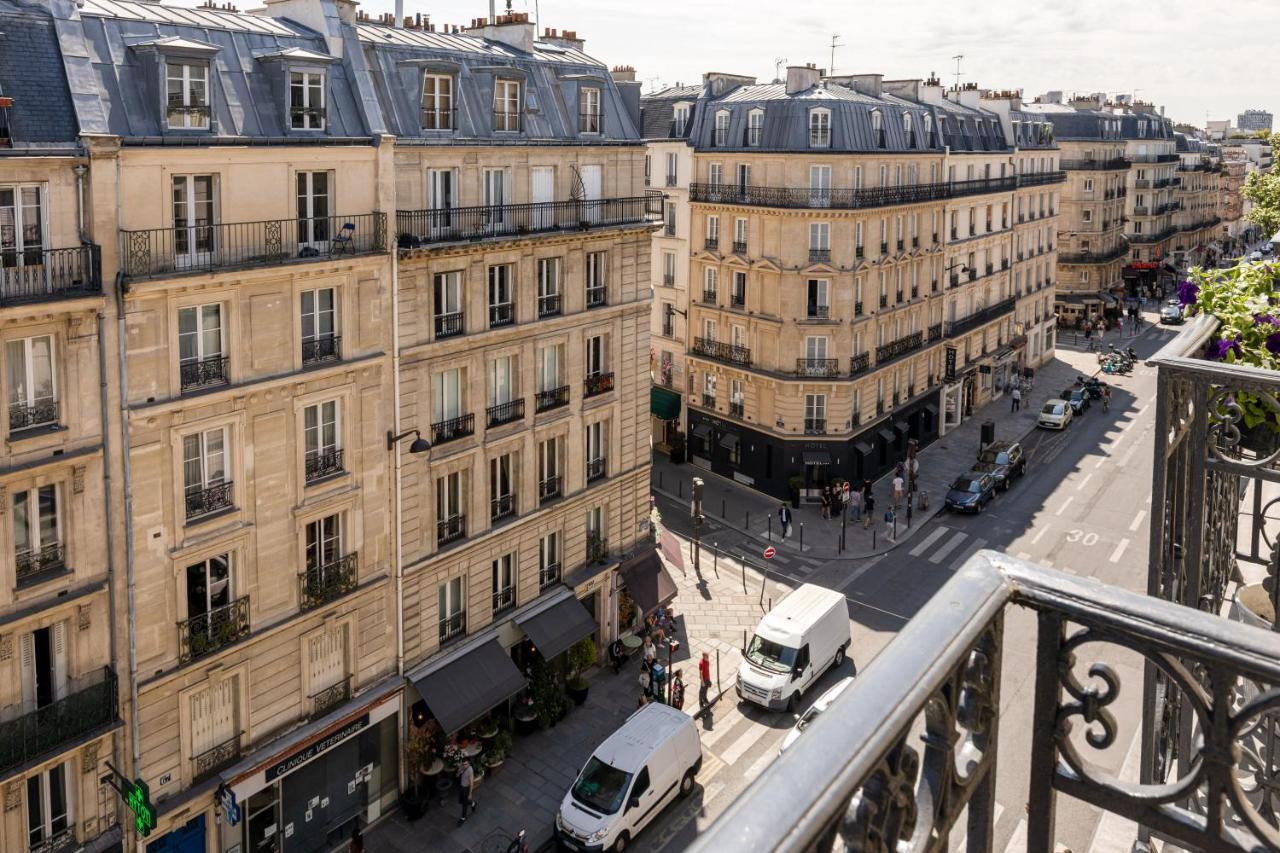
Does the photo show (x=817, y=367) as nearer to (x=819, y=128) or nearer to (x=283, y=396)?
(x=819, y=128)

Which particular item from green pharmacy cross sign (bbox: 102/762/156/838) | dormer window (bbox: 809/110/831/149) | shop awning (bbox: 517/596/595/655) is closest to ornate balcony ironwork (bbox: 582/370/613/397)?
shop awning (bbox: 517/596/595/655)

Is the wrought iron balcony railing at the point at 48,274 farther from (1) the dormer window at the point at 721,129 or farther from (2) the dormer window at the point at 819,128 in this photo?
(1) the dormer window at the point at 721,129

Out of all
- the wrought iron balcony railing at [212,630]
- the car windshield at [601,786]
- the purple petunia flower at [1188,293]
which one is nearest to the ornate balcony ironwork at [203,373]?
the wrought iron balcony railing at [212,630]

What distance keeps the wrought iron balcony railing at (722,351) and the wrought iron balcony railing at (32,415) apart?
36.8 metres

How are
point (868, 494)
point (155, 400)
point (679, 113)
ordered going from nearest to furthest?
1. point (155, 400)
2. point (868, 494)
3. point (679, 113)

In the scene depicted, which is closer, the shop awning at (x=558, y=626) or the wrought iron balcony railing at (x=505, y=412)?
the wrought iron balcony railing at (x=505, y=412)

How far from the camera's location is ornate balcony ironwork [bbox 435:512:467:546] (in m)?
29.7

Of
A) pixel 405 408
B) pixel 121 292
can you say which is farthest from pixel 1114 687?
pixel 405 408

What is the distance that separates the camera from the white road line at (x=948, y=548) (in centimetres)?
4534

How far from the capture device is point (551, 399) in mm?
32906

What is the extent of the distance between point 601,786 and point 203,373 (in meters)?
13.8

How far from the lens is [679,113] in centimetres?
5659

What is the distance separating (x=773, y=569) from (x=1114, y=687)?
4058 cm

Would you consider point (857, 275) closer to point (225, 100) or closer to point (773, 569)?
point (773, 569)
